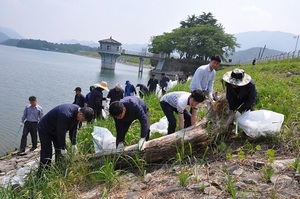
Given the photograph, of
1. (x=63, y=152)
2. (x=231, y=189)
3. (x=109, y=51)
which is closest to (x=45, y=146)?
(x=63, y=152)

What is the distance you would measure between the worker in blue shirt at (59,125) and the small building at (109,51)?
158 ft

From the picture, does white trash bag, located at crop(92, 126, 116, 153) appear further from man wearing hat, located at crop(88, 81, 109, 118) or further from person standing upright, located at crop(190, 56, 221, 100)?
man wearing hat, located at crop(88, 81, 109, 118)

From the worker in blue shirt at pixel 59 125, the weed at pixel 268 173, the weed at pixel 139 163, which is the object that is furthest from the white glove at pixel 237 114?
the worker in blue shirt at pixel 59 125

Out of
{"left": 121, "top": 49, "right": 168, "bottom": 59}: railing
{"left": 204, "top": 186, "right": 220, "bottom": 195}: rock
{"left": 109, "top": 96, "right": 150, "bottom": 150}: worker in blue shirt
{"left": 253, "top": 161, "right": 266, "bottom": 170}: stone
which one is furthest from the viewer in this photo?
{"left": 121, "top": 49, "right": 168, "bottom": 59}: railing

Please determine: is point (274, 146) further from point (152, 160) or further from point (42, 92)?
point (42, 92)

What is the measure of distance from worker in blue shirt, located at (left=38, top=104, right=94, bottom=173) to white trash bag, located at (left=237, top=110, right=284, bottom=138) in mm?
2135

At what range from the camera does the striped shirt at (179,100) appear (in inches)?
161

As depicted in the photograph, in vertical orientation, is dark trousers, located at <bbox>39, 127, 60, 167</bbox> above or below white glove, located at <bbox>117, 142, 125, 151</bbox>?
below

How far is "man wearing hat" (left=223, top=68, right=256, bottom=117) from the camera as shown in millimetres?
3938

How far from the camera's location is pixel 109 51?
52.1m

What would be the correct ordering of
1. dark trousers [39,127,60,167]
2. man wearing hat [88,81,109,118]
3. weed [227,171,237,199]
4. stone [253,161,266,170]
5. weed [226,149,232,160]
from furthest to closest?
man wearing hat [88,81,109,118] → dark trousers [39,127,60,167] → weed [226,149,232,160] → stone [253,161,266,170] → weed [227,171,237,199]

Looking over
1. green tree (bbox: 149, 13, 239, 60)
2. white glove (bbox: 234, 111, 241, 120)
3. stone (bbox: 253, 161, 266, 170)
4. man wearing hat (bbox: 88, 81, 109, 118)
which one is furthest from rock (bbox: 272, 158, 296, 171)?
green tree (bbox: 149, 13, 239, 60)

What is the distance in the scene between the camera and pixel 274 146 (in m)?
3.69

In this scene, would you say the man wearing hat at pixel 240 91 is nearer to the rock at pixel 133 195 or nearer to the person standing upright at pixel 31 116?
the rock at pixel 133 195
